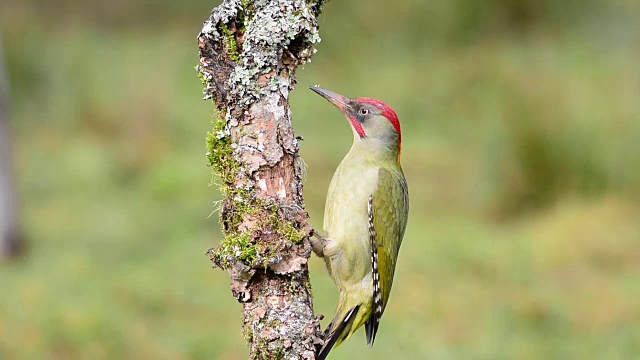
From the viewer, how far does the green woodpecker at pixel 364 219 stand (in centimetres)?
426

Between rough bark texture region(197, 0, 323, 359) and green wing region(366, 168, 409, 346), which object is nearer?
rough bark texture region(197, 0, 323, 359)

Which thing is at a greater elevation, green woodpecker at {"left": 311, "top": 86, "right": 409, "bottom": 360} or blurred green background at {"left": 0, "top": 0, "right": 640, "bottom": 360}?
blurred green background at {"left": 0, "top": 0, "right": 640, "bottom": 360}

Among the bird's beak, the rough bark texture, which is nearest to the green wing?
the bird's beak

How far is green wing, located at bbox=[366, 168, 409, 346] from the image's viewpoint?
14.1ft

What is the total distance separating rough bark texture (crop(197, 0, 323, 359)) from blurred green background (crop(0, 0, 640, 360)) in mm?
3149

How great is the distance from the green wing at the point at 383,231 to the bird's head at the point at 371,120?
0.54ft

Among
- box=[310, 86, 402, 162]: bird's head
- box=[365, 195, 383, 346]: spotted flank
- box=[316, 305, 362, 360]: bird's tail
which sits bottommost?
box=[316, 305, 362, 360]: bird's tail

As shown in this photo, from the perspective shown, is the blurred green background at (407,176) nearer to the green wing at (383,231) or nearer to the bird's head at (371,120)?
the green wing at (383,231)
